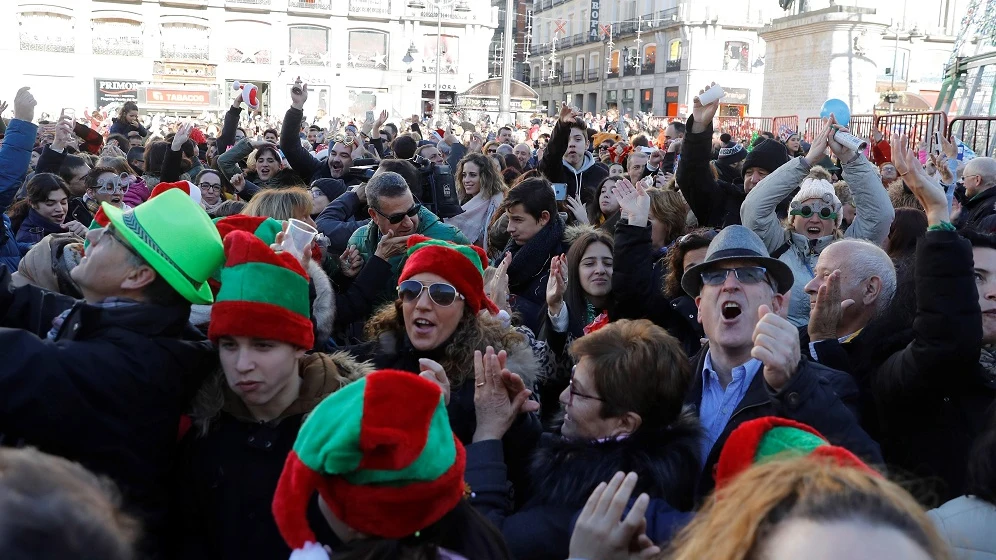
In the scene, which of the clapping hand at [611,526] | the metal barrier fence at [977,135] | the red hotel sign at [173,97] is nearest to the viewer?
the clapping hand at [611,526]

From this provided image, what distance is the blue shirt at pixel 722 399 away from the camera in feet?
9.15

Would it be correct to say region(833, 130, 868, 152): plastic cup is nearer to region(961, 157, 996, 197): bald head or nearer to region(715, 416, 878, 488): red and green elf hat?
region(961, 157, 996, 197): bald head

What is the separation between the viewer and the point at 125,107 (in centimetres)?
1437

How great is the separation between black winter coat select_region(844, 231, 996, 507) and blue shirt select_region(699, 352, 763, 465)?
48 cm

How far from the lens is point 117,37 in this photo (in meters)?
47.4

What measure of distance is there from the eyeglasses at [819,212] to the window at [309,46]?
50.0 metres

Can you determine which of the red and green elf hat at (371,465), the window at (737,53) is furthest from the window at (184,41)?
the red and green elf hat at (371,465)

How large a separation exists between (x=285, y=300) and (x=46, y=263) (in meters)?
1.29

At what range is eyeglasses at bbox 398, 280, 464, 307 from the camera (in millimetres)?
3113

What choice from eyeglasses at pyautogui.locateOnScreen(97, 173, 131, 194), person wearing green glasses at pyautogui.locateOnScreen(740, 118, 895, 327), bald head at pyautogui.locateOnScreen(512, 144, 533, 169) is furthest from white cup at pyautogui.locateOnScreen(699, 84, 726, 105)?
bald head at pyautogui.locateOnScreen(512, 144, 533, 169)

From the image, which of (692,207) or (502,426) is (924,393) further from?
(692,207)

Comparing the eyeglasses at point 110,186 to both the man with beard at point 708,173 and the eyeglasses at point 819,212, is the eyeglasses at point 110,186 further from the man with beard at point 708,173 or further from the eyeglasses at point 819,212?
the eyeglasses at point 819,212

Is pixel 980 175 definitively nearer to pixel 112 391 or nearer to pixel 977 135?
pixel 977 135

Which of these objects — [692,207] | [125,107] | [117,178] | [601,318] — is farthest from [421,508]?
[125,107]
